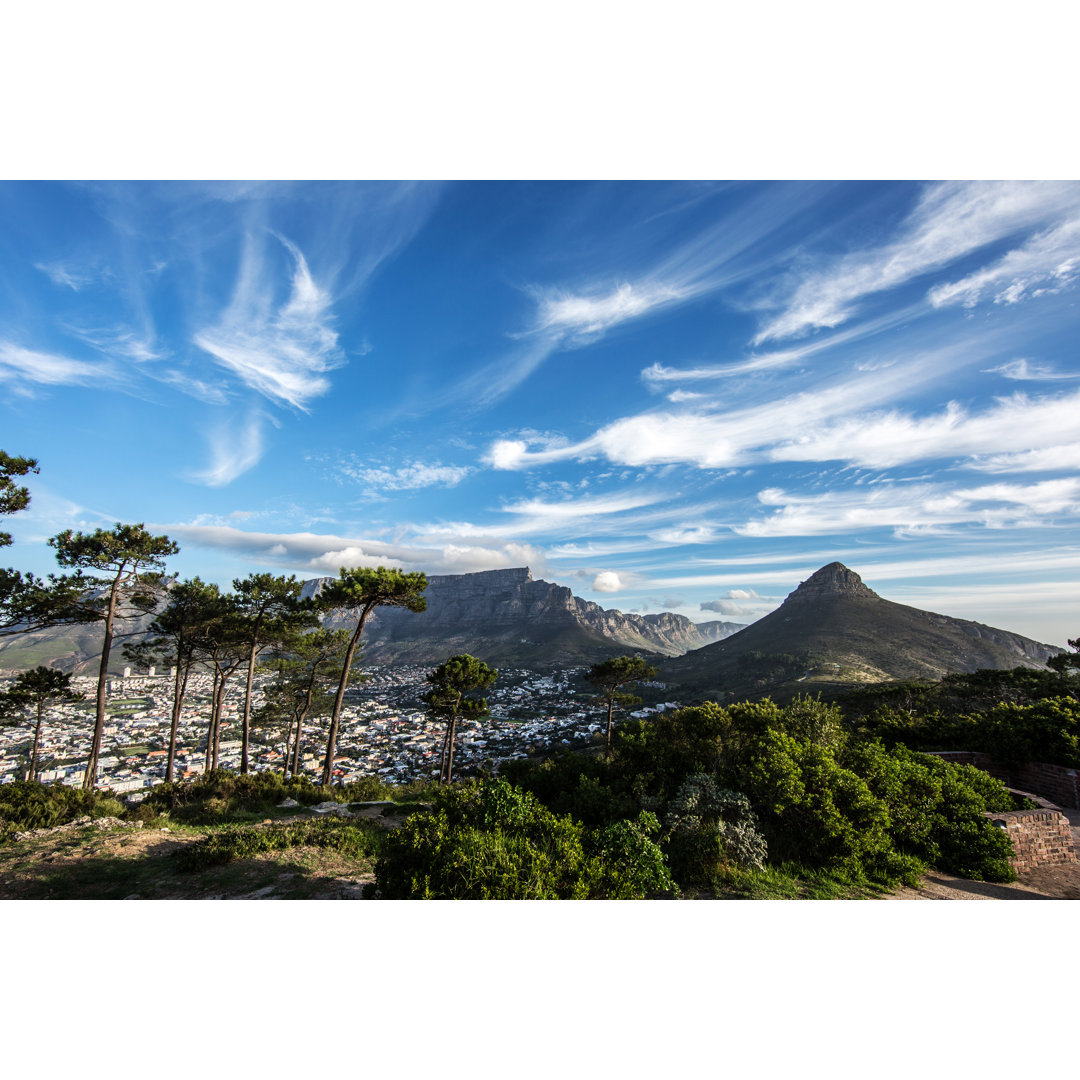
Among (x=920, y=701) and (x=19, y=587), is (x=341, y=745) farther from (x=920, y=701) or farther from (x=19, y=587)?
(x=920, y=701)

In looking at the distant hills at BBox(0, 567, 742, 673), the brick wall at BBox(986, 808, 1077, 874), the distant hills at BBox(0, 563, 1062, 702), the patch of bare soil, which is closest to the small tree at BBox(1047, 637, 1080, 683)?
the distant hills at BBox(0, 563, 1062, 702)

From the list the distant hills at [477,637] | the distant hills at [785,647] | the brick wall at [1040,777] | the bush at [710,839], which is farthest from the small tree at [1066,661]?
the distant hills at [477,637]

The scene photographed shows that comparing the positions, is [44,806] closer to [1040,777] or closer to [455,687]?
[455,687]

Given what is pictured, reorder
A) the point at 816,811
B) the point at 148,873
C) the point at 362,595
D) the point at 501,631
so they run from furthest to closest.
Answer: the point at 501,631 < the point at 362,595 < the point at 816,811 < the point at 148,873

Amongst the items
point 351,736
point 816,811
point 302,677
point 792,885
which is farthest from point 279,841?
point 351,736

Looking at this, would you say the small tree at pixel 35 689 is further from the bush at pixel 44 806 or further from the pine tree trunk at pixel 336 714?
the pine tree trunk at pixel 336 714

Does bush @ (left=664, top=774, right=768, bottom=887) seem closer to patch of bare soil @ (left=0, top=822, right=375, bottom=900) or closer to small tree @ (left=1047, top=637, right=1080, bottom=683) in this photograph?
patch of bare soil @ (left=0, top=822, right=375, bottom=900)
